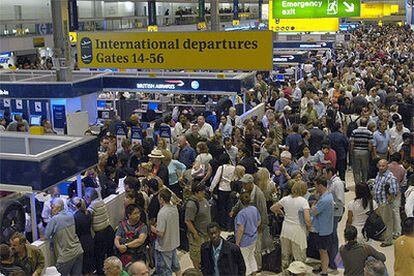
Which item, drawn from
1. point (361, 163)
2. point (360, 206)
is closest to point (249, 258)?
point (360, 206)

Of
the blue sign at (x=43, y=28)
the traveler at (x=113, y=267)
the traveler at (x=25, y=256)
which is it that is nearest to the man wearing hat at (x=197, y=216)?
the traveler at (x=25, y=256)

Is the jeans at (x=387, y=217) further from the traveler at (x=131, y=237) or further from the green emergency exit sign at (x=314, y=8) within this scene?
the green emergency exit sign at (x=314, y=8)

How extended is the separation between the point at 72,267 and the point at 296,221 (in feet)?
8.59

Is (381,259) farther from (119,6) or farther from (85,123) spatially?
(119,6)

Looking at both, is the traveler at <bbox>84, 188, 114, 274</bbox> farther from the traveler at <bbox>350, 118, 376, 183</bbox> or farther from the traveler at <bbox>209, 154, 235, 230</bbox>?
the traveler at <bbox>350, 118, 376, 183</bbox>

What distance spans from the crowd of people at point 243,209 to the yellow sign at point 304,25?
9.19 metres

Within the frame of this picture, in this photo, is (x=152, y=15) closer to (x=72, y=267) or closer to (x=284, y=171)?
(x=284, y=171)

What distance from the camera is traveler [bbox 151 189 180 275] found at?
6656 mm

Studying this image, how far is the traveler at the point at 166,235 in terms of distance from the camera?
21.8ft

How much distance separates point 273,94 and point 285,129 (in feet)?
14.0

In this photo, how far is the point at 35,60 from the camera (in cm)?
3103

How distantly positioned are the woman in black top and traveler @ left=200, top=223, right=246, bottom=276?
5.27 feet

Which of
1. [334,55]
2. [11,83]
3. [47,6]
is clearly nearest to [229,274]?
[11,83]

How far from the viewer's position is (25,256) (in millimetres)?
5836
